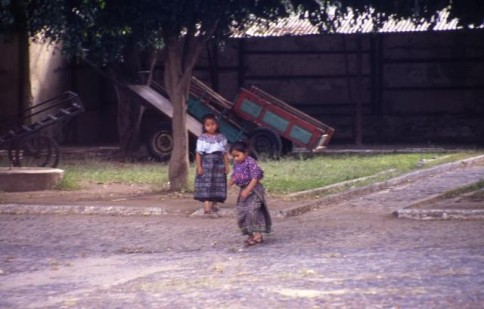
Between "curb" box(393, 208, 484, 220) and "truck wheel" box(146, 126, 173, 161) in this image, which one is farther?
"truck wheel" box(146, 126, 173, 161)

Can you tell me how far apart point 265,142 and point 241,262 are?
11841mm

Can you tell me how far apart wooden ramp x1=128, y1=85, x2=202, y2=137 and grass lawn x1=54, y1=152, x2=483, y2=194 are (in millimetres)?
961

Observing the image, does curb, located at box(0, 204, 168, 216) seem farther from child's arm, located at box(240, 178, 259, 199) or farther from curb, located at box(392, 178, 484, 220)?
curb, located at box(392, 178, 484, 220)

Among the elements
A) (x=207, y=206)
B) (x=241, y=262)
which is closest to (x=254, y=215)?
(x=241, y=262)

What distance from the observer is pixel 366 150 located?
23.2 meters

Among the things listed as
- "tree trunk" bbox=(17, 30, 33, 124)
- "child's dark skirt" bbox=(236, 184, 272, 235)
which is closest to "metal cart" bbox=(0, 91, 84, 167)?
"tree trunk" bbox=(17, 30, 33, 124)

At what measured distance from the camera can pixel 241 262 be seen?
941cm

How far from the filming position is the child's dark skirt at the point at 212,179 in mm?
12688

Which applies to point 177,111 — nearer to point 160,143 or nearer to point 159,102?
point 159,102

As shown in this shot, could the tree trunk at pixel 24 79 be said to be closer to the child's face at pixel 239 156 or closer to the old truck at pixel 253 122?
the old truck at pixel 253 122

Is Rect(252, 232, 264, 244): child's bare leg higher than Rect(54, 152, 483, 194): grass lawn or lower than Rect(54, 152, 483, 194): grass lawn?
lower

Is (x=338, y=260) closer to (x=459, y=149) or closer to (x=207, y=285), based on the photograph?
(x=207, y=285)

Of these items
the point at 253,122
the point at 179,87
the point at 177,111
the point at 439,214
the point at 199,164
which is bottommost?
the point at 439,214

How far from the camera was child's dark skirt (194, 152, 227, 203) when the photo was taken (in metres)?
12.7
